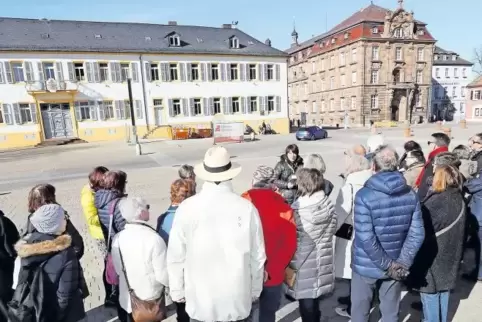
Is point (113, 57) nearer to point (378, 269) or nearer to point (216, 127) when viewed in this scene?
point (216, 127)

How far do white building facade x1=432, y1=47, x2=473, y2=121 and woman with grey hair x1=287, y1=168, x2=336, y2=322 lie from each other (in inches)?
2568

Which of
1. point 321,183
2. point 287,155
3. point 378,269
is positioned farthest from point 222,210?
point 287,155

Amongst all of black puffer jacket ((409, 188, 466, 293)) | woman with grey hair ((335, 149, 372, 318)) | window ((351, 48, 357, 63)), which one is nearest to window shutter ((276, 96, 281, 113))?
window ((351, 48, 357, 63))

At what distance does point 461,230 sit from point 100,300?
4.15 metres

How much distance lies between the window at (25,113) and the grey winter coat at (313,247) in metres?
30.1

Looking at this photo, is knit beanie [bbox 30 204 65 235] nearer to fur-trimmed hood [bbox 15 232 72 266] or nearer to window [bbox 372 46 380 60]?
fur-trimmed hood [bbox 15 232 72 266]

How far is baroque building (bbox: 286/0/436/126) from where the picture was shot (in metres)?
42.9

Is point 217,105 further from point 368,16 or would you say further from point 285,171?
point 368,16

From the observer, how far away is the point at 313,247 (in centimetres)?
291

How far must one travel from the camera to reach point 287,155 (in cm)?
542

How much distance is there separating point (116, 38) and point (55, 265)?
31.4m

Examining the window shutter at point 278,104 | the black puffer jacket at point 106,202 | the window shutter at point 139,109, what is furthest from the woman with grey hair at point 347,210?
the window shutter at point 278,104

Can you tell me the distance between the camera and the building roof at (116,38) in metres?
26.7

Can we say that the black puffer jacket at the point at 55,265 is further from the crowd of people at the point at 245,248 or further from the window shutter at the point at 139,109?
the window shutter at the point at 139,109
